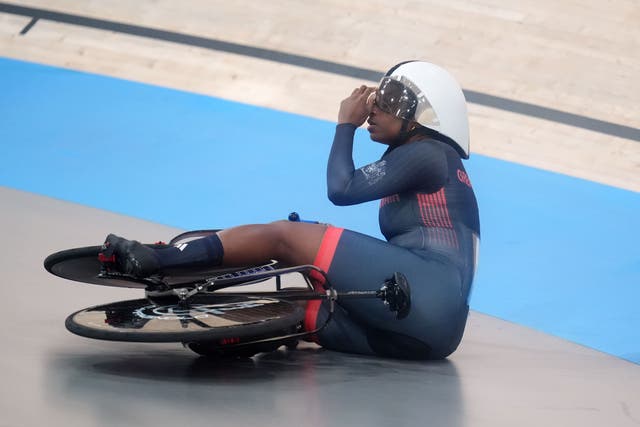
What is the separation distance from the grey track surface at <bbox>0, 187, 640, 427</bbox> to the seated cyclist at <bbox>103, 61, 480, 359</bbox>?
11cm

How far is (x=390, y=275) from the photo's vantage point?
2980 millimetres

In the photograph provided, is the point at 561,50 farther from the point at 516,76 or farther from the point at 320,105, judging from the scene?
the point at 320,105

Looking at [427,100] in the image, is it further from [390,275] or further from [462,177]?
[390,275]

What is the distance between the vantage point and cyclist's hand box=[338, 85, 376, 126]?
329 cm

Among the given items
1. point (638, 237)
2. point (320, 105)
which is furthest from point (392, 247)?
point (320, 105)

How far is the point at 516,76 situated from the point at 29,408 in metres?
5.78

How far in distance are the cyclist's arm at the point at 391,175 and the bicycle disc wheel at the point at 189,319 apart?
1.36ft

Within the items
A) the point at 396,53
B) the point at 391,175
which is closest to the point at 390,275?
the point at 391,175

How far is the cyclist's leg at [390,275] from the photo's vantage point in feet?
9.80

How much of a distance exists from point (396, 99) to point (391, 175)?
0.32m

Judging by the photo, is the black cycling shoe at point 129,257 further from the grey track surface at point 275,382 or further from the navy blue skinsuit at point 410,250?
the navy blue skinsuit at point 410,250

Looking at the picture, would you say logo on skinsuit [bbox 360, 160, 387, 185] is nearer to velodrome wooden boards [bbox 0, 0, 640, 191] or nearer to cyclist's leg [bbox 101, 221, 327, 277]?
cyclist's leg [bbox 101, 221, 327, 277]

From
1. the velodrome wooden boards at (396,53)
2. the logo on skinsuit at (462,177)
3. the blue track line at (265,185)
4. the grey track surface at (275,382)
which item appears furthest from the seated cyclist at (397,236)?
the velodrome wooden boards at (396,53)

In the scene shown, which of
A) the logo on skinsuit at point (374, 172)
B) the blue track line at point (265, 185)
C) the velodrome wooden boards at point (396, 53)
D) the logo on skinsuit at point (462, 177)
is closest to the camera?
the logo on skinsuit at point (374, 172)
